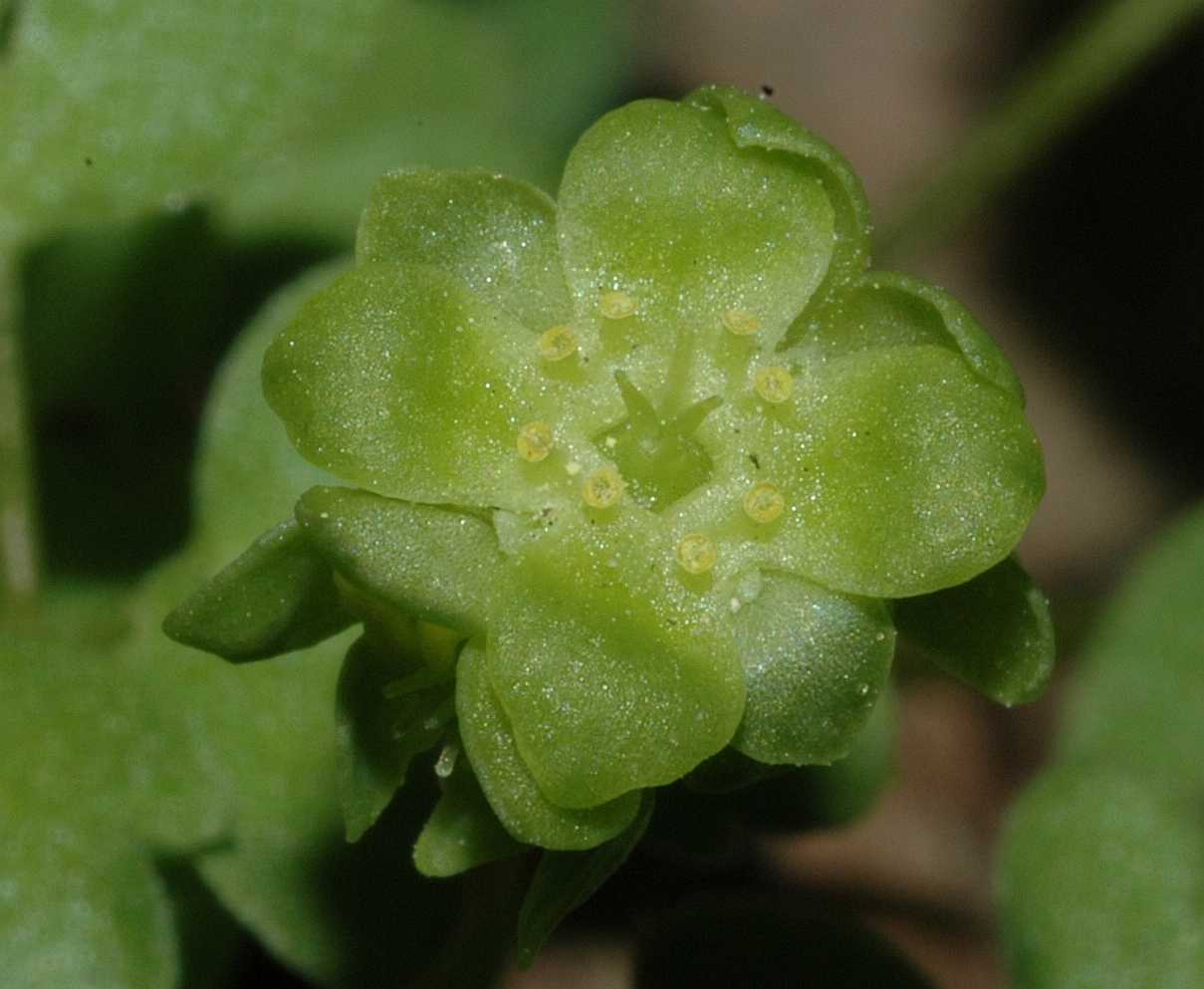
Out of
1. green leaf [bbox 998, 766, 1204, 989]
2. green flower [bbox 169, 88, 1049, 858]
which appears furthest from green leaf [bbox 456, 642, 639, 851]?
green leaf [bbox 998, 766, 1204, 989]

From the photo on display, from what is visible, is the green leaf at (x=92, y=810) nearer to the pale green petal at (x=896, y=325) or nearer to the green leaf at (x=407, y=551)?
the green leaf at (x=407, y=551)

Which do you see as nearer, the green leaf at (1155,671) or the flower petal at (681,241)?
the flower petal at (681,241)

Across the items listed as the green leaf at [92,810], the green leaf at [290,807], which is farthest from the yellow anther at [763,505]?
the green leaf at [92,810]

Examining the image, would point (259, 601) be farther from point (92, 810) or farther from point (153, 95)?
point (153, 95)

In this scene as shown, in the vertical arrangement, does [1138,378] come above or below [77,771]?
above

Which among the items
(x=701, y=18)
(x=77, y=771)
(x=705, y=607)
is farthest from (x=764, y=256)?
(x=701, y=18)

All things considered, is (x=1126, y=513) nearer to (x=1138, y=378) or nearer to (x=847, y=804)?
(x=1138, y=378)
